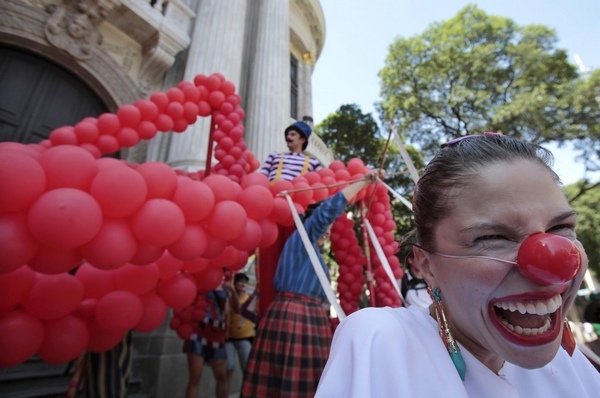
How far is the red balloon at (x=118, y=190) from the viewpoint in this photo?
1.54 m

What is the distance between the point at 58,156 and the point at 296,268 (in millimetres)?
1509

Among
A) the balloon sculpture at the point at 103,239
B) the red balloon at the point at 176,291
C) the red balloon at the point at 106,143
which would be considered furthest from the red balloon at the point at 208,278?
the red balloon at the point at 106,143

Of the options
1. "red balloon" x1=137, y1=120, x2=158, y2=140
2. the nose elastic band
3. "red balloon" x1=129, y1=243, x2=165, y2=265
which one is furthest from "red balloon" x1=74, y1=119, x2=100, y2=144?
the nose elastic band

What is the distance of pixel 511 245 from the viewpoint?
2.38 ft

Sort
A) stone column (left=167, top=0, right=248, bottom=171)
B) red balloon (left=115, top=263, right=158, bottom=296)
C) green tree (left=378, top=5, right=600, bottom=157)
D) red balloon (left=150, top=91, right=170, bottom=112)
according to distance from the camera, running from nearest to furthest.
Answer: red balloon (left=115, top=263, right=158, bottom=296)
red balloon (left=150, top=91, right=170, bottom=112)
stone column (left=167, top=0, right=248, bottom=171)
green tree (left=378, top=5, right=600, bottom=157)

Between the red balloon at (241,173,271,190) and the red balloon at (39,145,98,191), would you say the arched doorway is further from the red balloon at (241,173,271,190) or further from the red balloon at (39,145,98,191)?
the red balloon at (241,173,271,190)

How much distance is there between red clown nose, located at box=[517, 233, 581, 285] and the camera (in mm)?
667

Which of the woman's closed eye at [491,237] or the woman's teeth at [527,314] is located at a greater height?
the woman's closed eye at [491,237]

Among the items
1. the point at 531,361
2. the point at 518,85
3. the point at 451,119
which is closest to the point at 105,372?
the point at 531,361

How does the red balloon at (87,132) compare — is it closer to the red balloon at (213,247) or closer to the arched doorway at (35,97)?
the red balloon at (213,247)

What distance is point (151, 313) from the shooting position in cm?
197

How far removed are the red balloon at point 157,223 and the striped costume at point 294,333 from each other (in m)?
0.88

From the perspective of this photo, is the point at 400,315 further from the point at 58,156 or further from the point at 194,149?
the point at 194,149

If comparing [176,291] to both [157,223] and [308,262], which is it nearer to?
[157,223]
